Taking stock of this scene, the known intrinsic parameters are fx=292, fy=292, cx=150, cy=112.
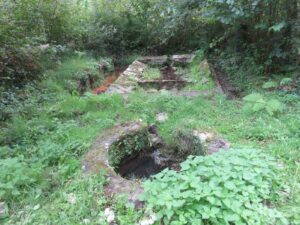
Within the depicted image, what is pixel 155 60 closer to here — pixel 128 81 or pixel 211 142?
pixel 128 81

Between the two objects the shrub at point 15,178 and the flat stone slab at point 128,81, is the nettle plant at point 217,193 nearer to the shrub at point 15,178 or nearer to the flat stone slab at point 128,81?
the shrub at point 15,178

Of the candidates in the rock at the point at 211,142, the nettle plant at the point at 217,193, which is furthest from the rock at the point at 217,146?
the nettle plant at the point at 217,193

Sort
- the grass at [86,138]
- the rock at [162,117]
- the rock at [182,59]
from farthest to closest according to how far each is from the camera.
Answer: the rock at [182,59] < the rock at [162,117] < the grass at [86,138]

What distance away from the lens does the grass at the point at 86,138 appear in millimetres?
2531

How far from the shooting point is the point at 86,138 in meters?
3.78

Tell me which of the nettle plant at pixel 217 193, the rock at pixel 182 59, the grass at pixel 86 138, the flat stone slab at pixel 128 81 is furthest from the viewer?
the rock at pixel 182 59

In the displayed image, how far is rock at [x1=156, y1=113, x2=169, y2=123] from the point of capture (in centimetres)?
446

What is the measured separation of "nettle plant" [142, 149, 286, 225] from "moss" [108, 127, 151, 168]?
1309 millimetres

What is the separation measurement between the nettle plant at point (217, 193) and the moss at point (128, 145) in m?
1.31

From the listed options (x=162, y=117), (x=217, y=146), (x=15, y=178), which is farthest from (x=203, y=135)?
(x=15, y=178)

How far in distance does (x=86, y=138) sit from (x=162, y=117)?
4.27 feet

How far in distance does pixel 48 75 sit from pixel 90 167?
364 centimetres

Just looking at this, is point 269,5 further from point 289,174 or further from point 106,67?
point 106,67

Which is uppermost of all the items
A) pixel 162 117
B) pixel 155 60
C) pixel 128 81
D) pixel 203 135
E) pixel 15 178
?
pixel 15 178
